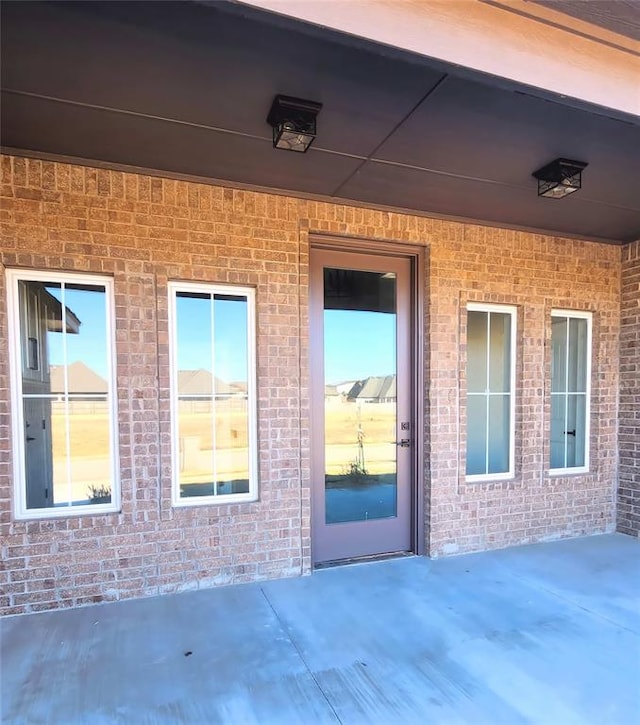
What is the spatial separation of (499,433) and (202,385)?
2.74 metres

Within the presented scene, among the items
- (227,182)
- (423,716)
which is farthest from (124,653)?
(227,182)

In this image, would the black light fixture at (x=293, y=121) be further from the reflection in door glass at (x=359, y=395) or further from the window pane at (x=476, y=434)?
the window pane at (x=476, y=434)

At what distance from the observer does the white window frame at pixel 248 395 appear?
298 centimetres

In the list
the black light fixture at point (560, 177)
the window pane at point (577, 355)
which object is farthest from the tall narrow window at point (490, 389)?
the black light fixture at point (560, 177)

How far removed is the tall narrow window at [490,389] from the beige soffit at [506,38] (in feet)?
6.76

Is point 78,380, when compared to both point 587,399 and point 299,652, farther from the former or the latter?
point 587,399

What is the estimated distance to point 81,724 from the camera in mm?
1832

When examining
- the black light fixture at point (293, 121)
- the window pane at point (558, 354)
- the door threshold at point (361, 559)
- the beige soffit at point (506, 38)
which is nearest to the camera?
the beige soffit at point (506, 38)

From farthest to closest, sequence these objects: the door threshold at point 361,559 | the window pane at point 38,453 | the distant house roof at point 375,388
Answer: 1. the distant house roof at point 375,388
2. the door threshold at point 361,559
3. the window pane at point 38,453

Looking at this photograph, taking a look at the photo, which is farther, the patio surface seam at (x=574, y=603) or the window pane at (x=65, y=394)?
the window pane at (x=65, y=394)

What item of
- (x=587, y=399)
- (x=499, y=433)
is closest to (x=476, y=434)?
(x=499, y=433)

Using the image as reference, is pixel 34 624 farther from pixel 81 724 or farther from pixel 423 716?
pixel 423 716

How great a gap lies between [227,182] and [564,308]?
333 centimetres

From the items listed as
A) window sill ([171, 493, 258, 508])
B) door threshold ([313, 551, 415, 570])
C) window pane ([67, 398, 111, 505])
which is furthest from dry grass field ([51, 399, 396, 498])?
door threshold ([313, 551, 415, 570])
